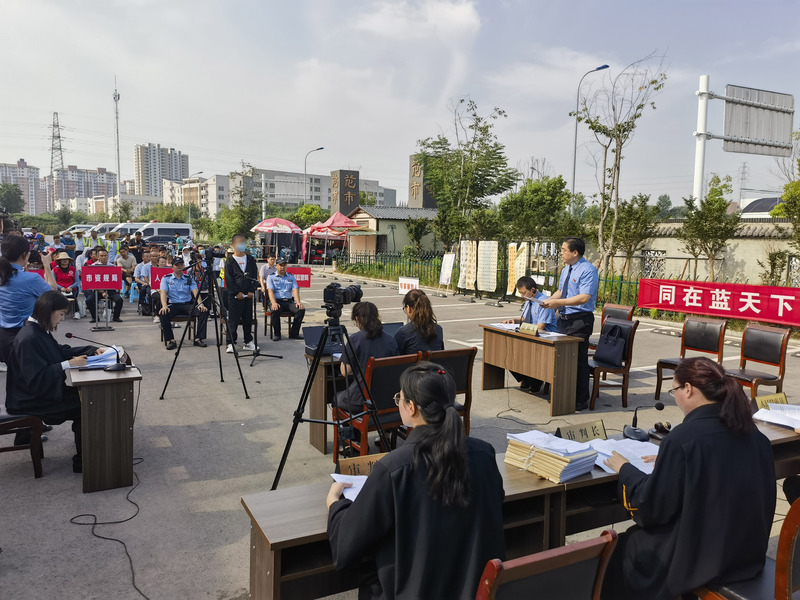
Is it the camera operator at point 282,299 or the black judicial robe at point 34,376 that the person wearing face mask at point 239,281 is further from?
the black judicial robe at point 34,376

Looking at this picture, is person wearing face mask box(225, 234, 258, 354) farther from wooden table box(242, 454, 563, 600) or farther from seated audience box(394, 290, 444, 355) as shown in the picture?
wooden table box(242, 454, 563, 600)

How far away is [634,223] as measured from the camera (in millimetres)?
17953

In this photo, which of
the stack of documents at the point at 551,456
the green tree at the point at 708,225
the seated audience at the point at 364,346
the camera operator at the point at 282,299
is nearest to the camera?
the stack of documents at the point at 551,456

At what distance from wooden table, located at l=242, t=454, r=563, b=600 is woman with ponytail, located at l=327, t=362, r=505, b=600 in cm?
22

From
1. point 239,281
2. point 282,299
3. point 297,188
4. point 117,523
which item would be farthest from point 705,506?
point 297,188

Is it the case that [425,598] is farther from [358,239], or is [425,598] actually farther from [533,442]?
[358,239]

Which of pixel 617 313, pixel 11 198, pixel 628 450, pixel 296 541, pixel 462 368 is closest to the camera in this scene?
→ pixel 296 541

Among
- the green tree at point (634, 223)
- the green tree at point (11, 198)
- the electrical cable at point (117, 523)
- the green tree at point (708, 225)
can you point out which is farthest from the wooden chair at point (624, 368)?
the green tree at point (11, 198)

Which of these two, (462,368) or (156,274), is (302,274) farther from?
(462,368)

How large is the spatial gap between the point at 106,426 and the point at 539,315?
5.11m

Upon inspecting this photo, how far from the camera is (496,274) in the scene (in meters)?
18.4

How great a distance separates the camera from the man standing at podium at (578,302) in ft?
22.2

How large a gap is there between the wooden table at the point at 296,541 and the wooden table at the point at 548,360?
397cm

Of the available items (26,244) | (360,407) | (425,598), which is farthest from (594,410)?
(26,244)
